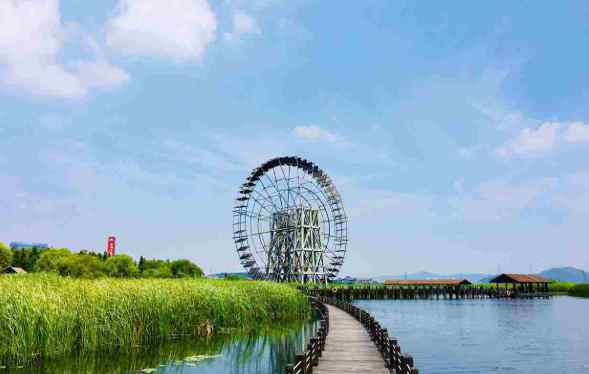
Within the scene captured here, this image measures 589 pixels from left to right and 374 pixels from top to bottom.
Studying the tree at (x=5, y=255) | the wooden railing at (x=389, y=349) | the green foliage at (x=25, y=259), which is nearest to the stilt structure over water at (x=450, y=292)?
the tree at (x=5, y=255)

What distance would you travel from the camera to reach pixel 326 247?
2928 inches

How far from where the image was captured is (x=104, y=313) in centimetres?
2094

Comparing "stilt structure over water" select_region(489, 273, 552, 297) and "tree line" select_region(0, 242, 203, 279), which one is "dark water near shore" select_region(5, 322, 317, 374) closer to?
"tree line" select_region(0, 242, 203, 279)

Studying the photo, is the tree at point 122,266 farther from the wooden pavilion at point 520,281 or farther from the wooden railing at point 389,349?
the wooden railing at point 389,349

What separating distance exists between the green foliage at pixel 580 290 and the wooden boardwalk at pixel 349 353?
217ft

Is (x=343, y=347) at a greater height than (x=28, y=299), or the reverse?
(x=28, y=299)

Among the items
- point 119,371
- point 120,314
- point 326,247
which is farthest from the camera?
point 326,247

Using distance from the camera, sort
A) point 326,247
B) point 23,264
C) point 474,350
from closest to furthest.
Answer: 1. point 474,350
2. point 326,247
3. point 23,264

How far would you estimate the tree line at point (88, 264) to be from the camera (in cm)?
6919

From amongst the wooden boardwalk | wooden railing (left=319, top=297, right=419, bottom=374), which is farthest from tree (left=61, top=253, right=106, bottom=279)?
the wooden boardwalk

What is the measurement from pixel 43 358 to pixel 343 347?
1010 centimetres

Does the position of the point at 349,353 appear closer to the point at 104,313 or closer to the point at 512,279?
the point at 104,313

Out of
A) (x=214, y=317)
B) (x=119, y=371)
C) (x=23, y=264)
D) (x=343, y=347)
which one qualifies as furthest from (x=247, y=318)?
(x=23, y=264)

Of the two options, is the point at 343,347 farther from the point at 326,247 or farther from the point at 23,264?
the point at 23,264
